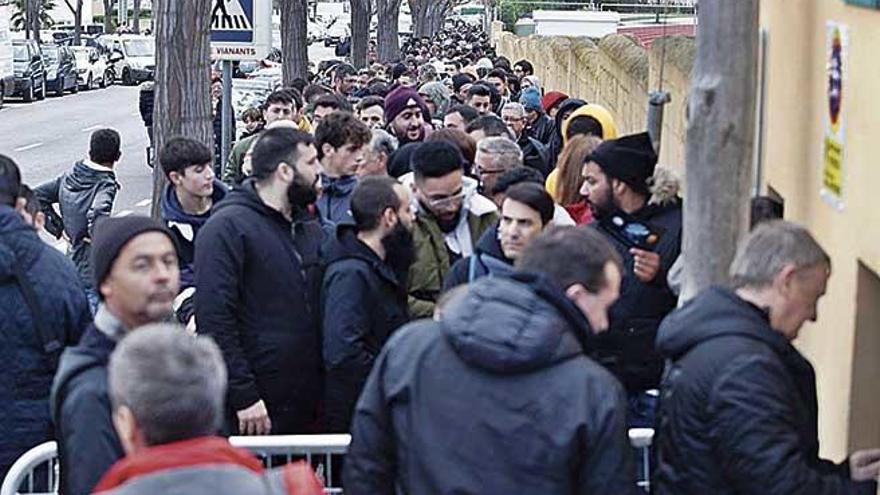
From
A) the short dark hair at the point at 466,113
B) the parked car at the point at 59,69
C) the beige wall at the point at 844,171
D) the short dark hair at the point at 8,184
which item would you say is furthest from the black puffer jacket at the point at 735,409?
the parked car at the point at 59,69

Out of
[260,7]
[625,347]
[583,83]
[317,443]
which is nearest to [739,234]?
[625,347]

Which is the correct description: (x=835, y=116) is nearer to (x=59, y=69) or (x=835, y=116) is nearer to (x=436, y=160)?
(x=436, y=160)

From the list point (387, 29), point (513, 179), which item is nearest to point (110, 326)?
point (513, 179)

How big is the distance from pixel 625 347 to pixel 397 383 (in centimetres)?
247

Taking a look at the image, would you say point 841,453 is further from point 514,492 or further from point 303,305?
point 514,492

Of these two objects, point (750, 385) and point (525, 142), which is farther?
point (525, 142)

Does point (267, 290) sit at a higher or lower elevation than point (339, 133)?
lower

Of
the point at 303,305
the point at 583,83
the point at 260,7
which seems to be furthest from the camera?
the point at 583,83

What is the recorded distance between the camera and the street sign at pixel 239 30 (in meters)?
13.5

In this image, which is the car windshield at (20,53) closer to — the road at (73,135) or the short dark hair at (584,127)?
the road at (73,135)

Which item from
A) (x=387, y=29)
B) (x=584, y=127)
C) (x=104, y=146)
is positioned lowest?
(x=387, y=29)

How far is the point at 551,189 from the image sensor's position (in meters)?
9.45

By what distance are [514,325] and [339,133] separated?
4.97m

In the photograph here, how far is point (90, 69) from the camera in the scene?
55.1 metres
